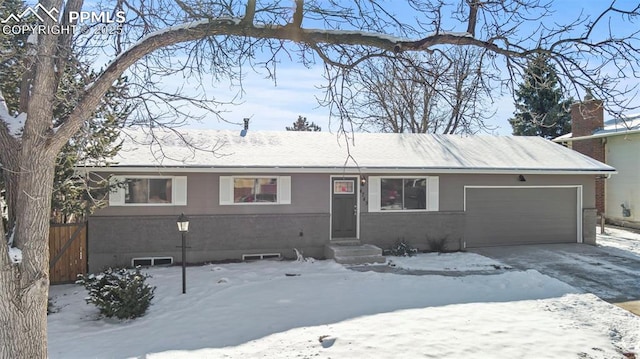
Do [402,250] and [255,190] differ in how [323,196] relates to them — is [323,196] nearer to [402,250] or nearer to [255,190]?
[255,190]

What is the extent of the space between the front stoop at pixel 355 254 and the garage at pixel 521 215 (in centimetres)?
344

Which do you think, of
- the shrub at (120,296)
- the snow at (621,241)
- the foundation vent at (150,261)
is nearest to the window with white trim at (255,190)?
the foundation vent at (150,261)

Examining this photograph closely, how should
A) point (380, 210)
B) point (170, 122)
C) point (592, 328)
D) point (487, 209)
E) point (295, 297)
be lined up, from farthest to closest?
point (487, 209) < point (380, 210) < point (295, 297) < point (592, 328) < point (170, 122)

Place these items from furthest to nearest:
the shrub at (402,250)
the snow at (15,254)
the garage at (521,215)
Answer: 1. the garage at (521,215)
2. the shrub at (402,250)
3. the snow at (15,254)

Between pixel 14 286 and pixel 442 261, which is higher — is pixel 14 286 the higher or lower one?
the higher one

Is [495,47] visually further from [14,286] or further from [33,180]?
[14,286]

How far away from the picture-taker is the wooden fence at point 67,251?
998cm

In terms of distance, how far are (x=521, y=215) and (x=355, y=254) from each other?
604 centimetres

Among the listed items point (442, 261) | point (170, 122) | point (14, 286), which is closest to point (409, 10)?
point (170, 122)

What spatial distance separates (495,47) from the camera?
4.64 metres

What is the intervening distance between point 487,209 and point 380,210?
353 cm

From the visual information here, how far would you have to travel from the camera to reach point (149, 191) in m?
11.0

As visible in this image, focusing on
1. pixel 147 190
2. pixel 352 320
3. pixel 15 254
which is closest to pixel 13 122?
pixel 15 254

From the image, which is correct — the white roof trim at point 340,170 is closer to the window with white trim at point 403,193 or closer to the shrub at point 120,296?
the window with white trim at point 403,193
